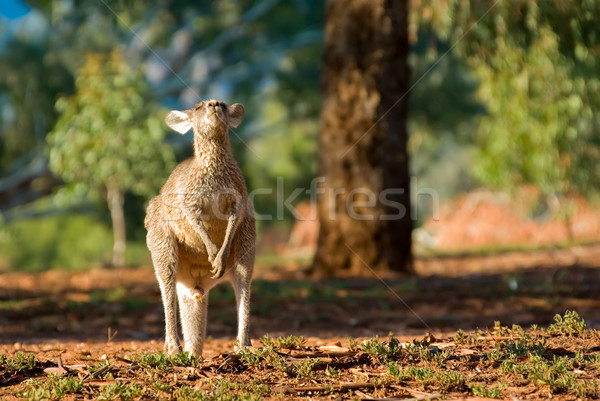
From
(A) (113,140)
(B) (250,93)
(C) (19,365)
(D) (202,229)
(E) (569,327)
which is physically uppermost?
(B) (250,93)

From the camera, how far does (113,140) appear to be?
665 inches

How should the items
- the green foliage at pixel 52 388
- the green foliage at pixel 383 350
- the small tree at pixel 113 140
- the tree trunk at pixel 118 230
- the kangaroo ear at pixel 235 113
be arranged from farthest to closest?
the tree trunk at pixel 118 230 < the small tree at pixel 113 140 < the kangaroo ear at pixel 235 113 < the green foliage at pixel 383 350 < the green foliage at pixel 52 388

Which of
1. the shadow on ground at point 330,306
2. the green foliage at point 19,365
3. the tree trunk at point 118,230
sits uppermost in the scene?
the tree trunk at point 118,230

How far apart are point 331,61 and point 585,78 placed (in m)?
6.29

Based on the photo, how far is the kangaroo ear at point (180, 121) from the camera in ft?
17.3

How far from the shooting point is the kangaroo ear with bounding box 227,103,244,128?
5168 millimetres

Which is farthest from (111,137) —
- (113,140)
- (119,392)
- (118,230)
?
(119,392)

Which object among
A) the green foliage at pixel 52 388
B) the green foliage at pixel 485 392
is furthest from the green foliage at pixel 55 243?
the green foliage at pixel 485 392

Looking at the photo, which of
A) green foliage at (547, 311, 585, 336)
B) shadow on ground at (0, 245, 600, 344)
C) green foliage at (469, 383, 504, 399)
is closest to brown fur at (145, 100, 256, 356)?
green foliage at (469, 383, 504, 399)

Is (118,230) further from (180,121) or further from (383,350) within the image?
(383,350)

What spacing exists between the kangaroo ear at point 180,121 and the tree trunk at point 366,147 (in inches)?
248

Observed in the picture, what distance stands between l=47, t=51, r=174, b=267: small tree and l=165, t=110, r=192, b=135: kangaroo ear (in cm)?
1168

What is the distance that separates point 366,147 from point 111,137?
7684mm

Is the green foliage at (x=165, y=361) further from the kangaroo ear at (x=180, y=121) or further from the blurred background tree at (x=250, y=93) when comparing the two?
the blurred background tree at (x=250, y=93)
